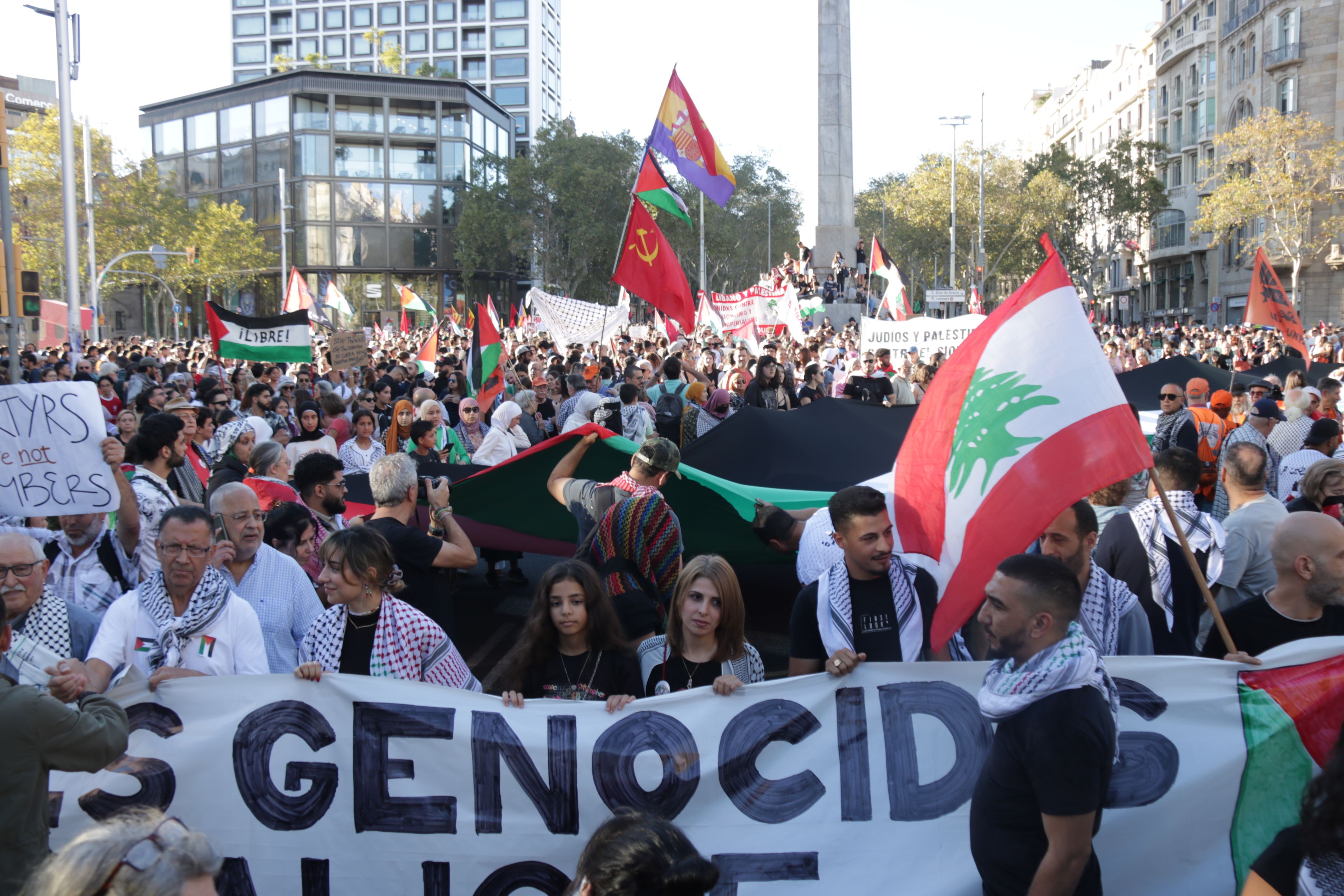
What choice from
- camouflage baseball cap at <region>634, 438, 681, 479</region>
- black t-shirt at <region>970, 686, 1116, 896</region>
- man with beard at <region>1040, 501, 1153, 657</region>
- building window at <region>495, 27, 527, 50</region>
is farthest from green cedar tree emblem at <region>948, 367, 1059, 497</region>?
building window at <region>495, 27, 527, 50</region>

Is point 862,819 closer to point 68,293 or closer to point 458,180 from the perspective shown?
point 68,293

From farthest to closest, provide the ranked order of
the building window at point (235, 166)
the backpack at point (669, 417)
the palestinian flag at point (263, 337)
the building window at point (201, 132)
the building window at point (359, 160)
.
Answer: the building window at point (201, 132)
the building window at point (235, 166)
the building window at point (359, 160)
the palestinian flag at point (263, 337)
the backpack at point (669, 417)


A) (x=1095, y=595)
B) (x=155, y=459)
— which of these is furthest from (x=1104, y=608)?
(x=155, y=459)

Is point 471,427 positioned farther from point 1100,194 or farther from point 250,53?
point 250,53

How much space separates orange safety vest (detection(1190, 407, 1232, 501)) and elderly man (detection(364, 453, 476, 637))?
20.4 ft

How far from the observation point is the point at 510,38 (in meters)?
85.8

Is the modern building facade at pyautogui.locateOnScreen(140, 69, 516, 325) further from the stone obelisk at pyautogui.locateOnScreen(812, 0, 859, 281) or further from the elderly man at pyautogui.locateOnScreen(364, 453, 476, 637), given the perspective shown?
the elderly man at pyautogui.locateOnScreen(364, 453, 476, 637)

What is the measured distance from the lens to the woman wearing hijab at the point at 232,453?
6.17 metres

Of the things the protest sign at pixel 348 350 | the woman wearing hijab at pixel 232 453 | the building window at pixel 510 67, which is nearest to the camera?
the woman wearing hijab at pixel 232 453

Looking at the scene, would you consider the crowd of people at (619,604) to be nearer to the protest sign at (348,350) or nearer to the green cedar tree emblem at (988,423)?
the green cedar tree emblem at (988,423)

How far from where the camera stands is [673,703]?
3.70 metres

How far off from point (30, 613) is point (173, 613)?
0.49 meters

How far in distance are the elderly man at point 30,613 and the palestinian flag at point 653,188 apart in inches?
367

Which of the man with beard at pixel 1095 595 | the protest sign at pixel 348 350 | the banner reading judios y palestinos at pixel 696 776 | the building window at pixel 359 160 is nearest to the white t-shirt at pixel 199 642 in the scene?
the banner reading judios y palestinos at pixel 696 776
